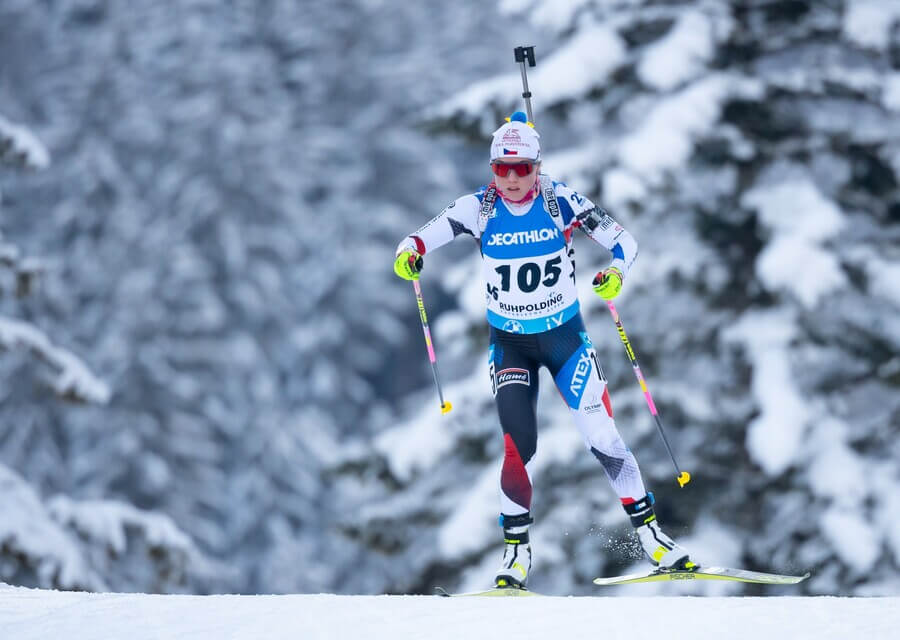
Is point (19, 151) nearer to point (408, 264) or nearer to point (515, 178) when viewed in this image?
point (408, 264)

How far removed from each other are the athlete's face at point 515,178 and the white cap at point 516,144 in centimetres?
4

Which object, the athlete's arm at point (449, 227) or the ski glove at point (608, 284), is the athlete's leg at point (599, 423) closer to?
the ski glove at point (608, 284)

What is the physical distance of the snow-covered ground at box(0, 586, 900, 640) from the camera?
6.85 m

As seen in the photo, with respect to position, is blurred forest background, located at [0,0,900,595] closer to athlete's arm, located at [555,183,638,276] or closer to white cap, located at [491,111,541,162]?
athlete's arm, located at [555,183,638,276]

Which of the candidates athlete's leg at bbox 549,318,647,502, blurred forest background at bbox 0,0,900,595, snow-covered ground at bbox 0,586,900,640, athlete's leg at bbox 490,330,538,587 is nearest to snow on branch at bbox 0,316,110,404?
blurred forest background at bbox 0,0,900,595

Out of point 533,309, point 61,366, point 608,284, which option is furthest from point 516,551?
point 61,366

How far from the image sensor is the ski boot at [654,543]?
8508mm

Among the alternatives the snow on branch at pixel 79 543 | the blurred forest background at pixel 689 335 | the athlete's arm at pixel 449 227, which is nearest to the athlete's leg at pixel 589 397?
the athlete's arm at pixel 449 227

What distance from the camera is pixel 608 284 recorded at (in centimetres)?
813

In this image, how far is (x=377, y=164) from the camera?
135 ft

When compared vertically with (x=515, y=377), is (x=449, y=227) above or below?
above

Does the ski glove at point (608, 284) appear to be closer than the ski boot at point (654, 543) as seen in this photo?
Yes

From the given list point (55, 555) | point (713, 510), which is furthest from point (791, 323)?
point (55, 555)

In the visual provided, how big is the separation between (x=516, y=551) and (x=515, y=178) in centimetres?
233
